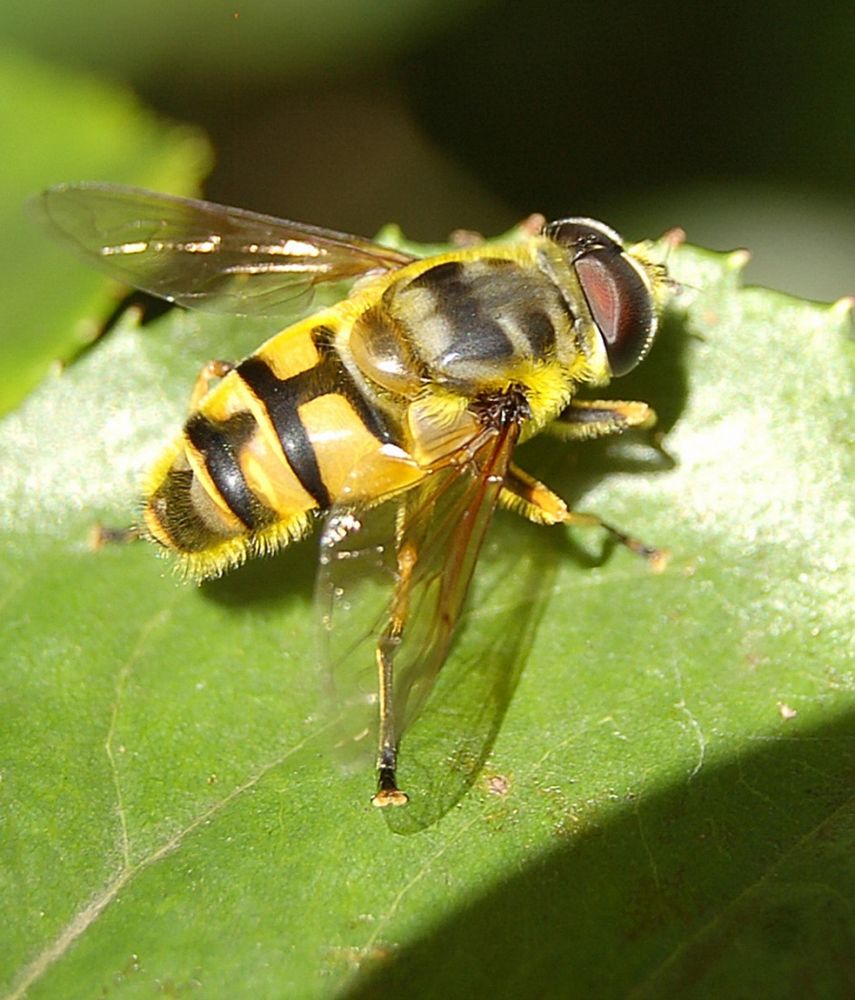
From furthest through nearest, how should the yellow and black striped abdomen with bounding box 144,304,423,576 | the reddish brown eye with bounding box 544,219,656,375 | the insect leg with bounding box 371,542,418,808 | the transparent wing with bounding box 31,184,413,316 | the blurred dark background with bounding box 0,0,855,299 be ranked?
the blurred dark background with bounding box 0,0,855,299, the transparent wing with bounding box 31,184,413,316, the reddish brown eye with bounding box 544,219,656,375, the yellow and black striped abdomen with bounding box 144,304,423,576, the insect leg with bounding box 371,542,418,808

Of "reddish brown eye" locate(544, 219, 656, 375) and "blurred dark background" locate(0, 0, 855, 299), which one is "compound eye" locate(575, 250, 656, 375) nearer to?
"reddish brown eye" locate(544, 219, 656, 375)

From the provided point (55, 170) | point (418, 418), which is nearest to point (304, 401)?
point (418, 418)

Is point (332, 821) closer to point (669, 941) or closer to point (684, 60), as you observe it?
point (669, 941)

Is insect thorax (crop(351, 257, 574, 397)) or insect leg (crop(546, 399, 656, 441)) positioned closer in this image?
insect thorax (crop(351, 257, 574, 397))

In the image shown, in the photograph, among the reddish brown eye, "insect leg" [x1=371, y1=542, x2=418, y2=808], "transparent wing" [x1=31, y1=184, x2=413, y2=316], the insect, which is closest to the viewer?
"insect leg" [x1=371, y1=542, x2=418, y2=808]

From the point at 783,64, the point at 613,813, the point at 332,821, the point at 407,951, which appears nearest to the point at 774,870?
the point at 613,813

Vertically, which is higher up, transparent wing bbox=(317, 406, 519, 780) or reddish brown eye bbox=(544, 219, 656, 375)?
reddish brown eye bbox=(544, 219, 656, 375)

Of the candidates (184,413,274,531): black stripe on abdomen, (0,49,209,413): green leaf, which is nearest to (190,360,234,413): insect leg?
(184,413,274,531): black stripe on abdomen

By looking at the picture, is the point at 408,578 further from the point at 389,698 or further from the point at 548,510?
the point at 548,510
